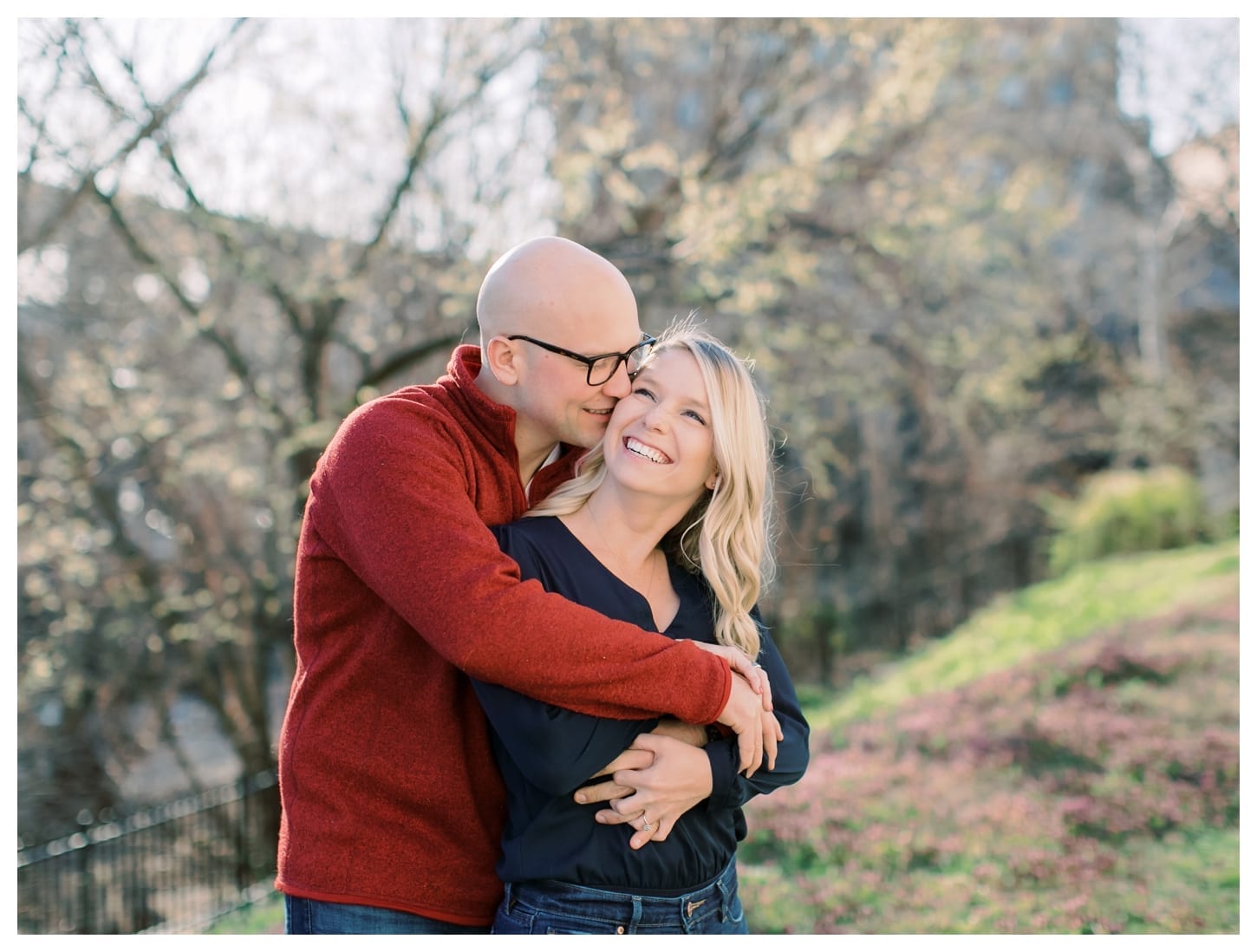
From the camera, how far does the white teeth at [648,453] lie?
243 cm

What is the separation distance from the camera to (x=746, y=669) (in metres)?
2.30

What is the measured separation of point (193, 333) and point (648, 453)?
7478 mm

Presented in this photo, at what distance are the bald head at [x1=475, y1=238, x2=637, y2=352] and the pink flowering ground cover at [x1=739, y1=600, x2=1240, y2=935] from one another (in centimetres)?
358

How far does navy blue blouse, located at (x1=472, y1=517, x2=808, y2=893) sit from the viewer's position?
2.07 metres

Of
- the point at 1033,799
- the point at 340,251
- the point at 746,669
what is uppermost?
the point at 340,251

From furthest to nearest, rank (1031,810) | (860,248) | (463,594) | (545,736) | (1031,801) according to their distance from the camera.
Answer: (860,248) < (1031,801) < (1031,810) < (545,736) < (463,594)

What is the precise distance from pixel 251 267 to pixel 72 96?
1654 millimetres

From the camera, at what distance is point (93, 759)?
1136 centimetres

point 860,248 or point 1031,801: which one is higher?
point 860,248

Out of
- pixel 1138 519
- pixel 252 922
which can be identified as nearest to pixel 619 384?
pixel 252 922

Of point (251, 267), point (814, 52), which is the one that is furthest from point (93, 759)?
point (814, 52)

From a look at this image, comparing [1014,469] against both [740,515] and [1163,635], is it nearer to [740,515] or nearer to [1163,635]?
[1163,635]

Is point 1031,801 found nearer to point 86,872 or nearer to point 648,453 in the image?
point 648,453

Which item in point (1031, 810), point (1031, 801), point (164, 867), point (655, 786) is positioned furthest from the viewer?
point (164, 867)
